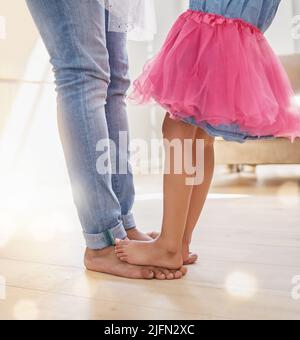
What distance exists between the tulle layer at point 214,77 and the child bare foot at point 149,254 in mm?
283

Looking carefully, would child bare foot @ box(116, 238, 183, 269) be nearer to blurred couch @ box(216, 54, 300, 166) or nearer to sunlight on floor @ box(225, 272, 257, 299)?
sunlight on floor @ box(225, 272, 257, 299)

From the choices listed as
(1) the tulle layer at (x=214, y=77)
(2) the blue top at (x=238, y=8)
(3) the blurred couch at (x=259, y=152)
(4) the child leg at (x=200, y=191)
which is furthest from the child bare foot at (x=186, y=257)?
(3) the blurred couch at (x=259, y=152)

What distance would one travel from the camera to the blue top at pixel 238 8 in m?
0.93

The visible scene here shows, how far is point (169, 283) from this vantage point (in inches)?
37.0

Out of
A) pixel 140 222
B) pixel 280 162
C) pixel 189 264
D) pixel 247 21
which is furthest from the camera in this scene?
pixel 280 162

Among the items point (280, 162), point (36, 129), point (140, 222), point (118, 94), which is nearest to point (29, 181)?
point (36, 129)

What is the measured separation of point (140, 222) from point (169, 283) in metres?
0.71

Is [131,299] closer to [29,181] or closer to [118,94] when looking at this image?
[118,94]

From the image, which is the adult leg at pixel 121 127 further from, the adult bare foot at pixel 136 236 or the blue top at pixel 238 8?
the blue top at pixel 238 8

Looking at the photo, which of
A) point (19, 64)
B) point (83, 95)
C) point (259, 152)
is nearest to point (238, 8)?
point (83, 95)

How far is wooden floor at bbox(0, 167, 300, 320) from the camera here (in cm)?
79

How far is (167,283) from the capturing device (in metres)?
0.94

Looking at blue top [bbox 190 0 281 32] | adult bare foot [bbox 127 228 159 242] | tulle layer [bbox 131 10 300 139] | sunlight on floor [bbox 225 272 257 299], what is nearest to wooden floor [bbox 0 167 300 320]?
sunlight on floor [bbox 225 272 257 299]

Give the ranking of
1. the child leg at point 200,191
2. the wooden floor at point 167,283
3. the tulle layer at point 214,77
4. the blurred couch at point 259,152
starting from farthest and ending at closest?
the blurred couch at point 259,152, the child leg at point 200,191, the tulle layer at point 214,77, the wooden floor at point 167,283
